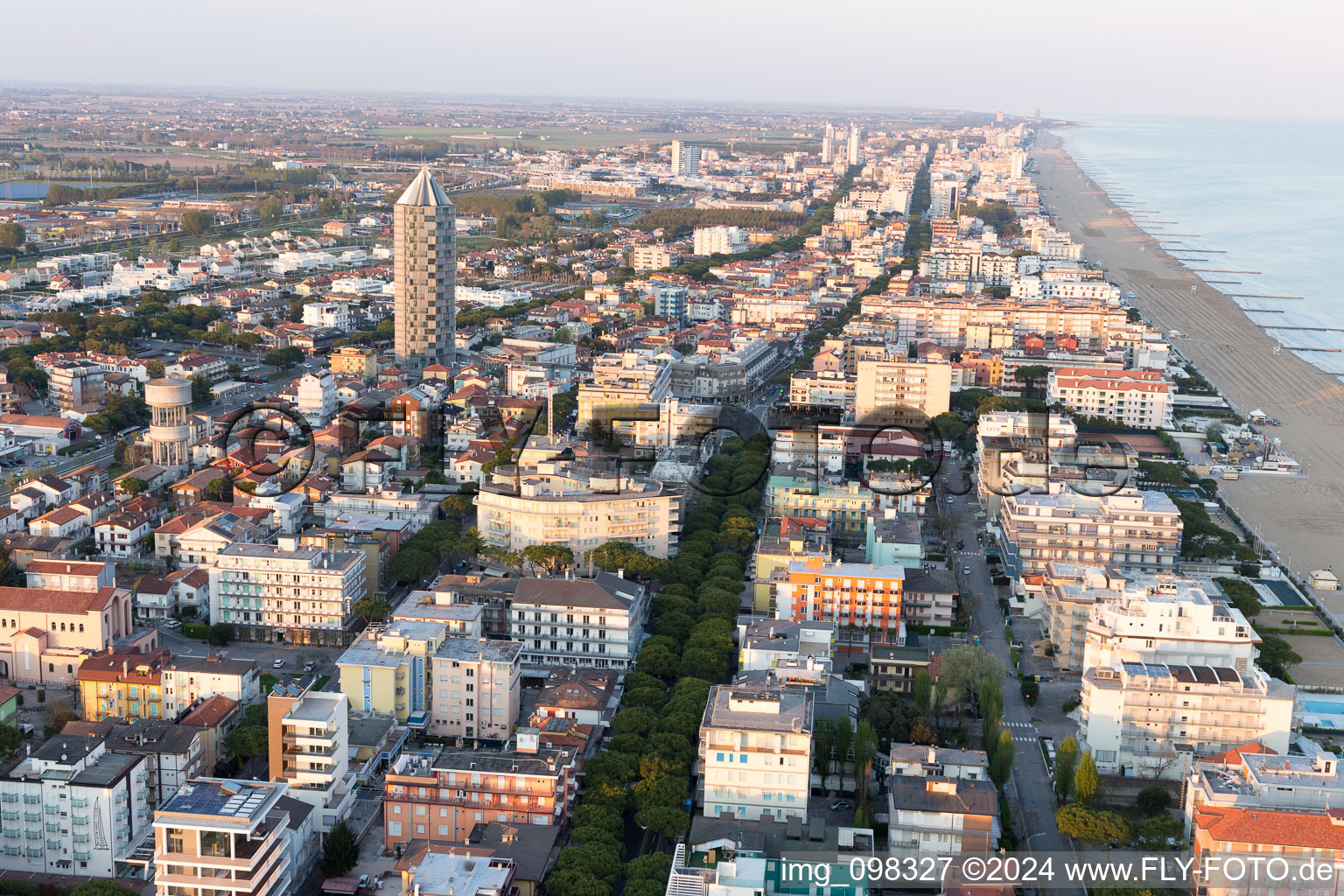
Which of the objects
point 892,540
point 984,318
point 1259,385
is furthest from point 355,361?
point 1259,385

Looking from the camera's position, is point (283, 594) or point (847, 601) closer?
point (283, 594)

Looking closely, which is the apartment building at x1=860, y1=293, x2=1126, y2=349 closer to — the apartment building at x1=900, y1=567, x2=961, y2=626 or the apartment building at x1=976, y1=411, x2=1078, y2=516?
the apartment building at x1=976, y1=411, x2=1078, y2=516

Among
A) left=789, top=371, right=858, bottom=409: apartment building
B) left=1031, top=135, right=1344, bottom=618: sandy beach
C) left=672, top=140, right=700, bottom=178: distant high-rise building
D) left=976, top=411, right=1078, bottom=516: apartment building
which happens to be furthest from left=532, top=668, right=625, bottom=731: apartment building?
left=672, top=140, right=700, bottom=178: distant high-rise building

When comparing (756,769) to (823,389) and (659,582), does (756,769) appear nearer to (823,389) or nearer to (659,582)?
(659,582)

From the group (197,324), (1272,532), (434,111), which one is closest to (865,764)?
(1272,532)

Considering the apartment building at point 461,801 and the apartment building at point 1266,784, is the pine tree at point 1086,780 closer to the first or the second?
the apartment building at point 1266,784

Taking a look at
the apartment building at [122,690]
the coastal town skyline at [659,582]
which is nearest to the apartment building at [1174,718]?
the coastal town skyline at [659,582]

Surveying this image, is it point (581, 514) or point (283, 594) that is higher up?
point (581, 514)
